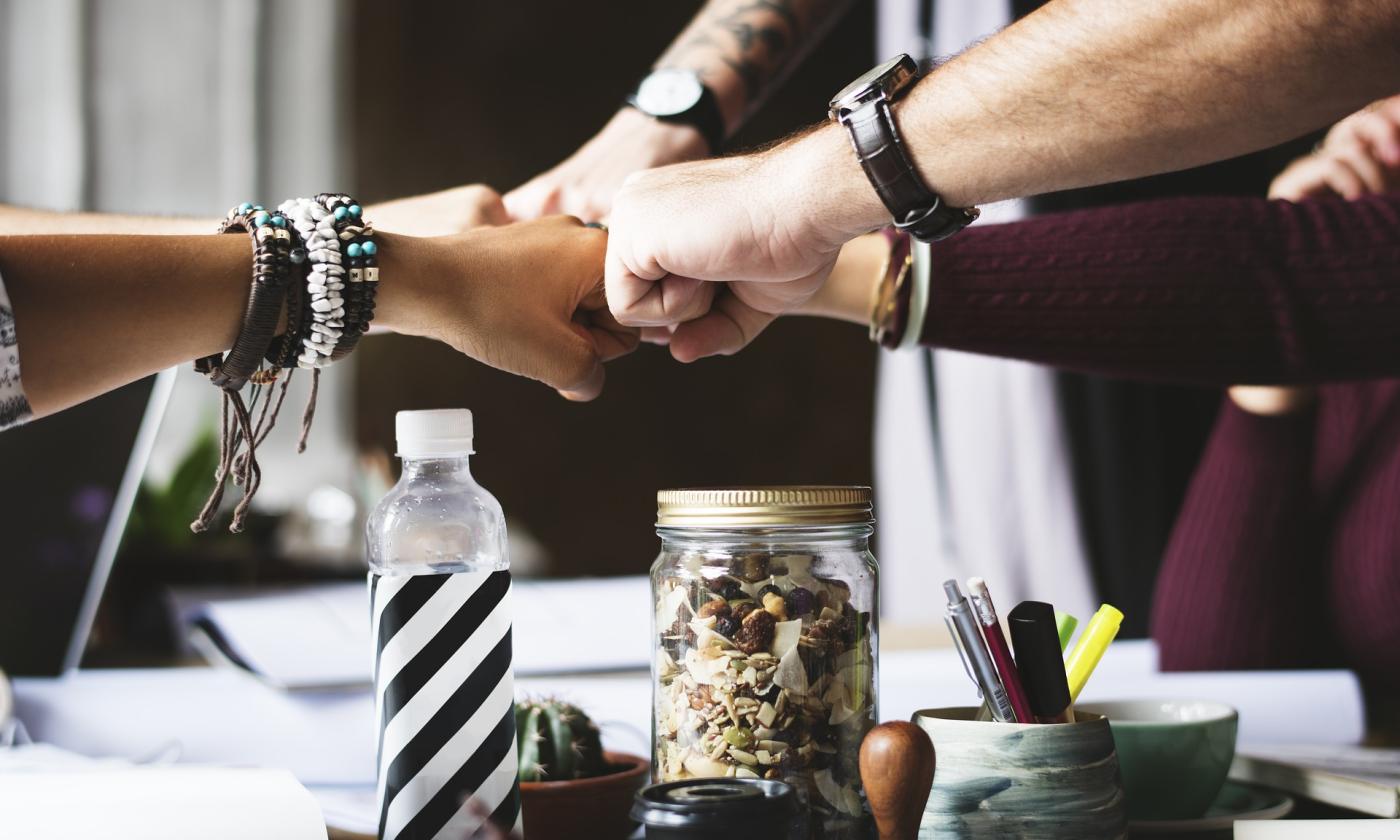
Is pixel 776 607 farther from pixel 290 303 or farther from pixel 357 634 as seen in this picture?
pixel 357 634

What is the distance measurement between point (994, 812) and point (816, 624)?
0.11 m

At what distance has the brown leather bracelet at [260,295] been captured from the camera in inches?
22.5

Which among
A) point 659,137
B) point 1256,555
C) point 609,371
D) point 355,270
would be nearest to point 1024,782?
point 355,270

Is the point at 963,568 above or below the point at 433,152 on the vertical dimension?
below

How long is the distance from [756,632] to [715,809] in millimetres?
97

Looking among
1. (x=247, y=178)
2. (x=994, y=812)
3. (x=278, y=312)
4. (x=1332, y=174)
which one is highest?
(x=247, y=178)

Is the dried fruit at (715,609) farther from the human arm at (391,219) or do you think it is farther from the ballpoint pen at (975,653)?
the human arm at (391,219)

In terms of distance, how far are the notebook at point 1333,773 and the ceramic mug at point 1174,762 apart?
71 millimetres

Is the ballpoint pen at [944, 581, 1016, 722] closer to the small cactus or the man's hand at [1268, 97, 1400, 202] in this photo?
the small cactus

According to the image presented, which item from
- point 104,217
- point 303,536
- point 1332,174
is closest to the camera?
point 104,217

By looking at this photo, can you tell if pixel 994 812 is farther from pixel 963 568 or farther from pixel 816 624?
pixel 963 568

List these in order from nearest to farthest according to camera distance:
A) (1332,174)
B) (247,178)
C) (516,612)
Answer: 1. (516,612)
2. (1332,174)
3. (247,178)

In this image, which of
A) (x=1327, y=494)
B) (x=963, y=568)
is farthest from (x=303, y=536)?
(x=1327, y=494)

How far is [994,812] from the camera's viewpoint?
19.6 inches
